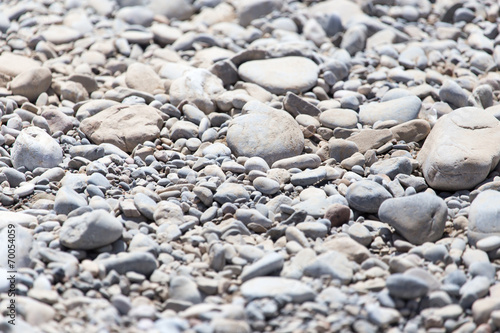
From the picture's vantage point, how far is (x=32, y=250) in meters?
2.84

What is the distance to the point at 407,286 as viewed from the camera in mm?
2553

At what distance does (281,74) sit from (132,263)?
2645mm

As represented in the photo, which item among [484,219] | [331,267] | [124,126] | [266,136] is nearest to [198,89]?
[124,126]

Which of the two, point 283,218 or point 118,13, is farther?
point 118,13

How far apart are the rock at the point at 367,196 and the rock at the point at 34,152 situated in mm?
1959

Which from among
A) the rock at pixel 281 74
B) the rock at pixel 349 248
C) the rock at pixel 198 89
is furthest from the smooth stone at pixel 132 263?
the rock at pixel 281 74

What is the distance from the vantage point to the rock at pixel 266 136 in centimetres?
390

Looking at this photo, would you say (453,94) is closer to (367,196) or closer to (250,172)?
(367,196)

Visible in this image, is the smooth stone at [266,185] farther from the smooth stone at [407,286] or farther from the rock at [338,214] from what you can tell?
the smooth stone at [407,286]

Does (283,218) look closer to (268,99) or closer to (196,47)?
(268,99)

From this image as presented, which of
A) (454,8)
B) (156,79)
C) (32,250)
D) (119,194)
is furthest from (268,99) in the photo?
(454,8)

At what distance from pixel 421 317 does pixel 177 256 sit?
3.97ft

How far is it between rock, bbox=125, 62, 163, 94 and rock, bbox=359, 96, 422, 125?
1774mm

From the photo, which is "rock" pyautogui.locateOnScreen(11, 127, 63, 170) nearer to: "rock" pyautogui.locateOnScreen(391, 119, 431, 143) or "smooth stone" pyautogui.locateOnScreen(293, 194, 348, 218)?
"smooth stone" pyautogui.locateOnScreen(293, 194, 348, 218)
